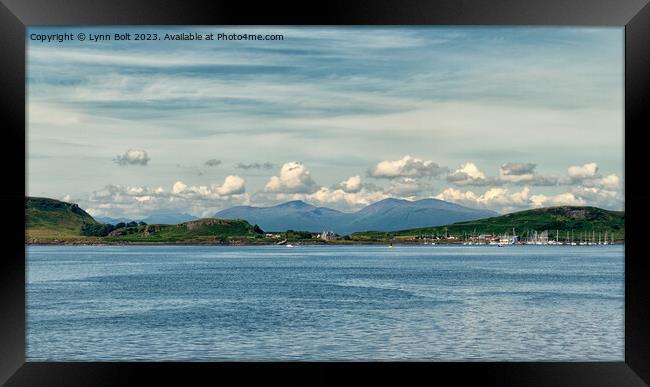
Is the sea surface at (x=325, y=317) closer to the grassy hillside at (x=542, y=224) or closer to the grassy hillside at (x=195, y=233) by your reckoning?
the grassy hillside at (x=195, y=233)

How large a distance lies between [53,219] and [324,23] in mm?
159743

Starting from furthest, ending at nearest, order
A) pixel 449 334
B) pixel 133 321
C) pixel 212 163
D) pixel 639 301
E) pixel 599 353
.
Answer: pixel 212 163 < pixel 133 321 < pixel 449 334 < pixel 599 353 < pixel 639 301

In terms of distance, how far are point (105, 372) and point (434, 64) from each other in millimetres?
126650

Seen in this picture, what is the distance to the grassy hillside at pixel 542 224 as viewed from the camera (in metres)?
152

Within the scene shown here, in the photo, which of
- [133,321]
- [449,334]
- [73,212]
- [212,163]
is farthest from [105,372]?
[73,212]

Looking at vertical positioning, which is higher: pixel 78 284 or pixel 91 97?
pixel 91 97

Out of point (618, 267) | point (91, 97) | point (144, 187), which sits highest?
point (91, 97)

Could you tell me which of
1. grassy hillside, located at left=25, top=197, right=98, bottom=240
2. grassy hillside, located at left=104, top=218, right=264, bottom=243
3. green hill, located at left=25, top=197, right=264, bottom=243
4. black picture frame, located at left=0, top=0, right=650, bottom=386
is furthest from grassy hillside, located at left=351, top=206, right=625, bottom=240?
black picture frame, located at left=0, top=0, right=650, bottom=386

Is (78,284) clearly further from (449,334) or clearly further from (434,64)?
(434,64)

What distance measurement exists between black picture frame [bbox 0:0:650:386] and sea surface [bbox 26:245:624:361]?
12055mm

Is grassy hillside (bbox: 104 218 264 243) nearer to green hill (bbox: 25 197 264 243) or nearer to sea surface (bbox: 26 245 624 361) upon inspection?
green hill (bbox: 25 197 264 243)

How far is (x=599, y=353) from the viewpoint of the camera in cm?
2327

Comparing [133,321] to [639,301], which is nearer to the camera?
[639,301]

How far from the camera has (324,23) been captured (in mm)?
9266
